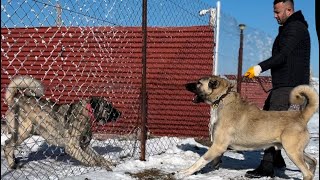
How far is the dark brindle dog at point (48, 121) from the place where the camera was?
4812 mm

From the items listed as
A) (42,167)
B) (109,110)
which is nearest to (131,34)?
(109,110)

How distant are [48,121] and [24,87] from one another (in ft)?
1.86

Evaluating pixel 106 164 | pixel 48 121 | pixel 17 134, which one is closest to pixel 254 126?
pixel 106 164

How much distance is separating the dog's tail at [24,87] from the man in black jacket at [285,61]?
247cm

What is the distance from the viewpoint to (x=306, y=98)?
4188 millimetres

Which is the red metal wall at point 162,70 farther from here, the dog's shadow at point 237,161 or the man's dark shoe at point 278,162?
the man's dark shoe at point 278,162

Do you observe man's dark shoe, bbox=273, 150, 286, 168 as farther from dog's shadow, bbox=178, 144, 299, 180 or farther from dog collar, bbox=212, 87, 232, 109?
dog collar, bbox=212, 87, 232, 109

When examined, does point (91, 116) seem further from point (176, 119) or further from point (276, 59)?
point (176, 119)

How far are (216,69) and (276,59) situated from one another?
11.9 feet

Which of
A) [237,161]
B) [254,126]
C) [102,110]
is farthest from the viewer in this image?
[237,161]

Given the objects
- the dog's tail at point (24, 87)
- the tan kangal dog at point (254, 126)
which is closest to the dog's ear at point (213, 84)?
the tan kangal dog at point (254, 126)

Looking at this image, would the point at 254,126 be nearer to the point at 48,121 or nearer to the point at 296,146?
the point at 296,146

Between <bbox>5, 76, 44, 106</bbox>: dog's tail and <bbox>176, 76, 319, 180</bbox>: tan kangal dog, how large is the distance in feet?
6.49

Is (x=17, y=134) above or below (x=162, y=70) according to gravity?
below
